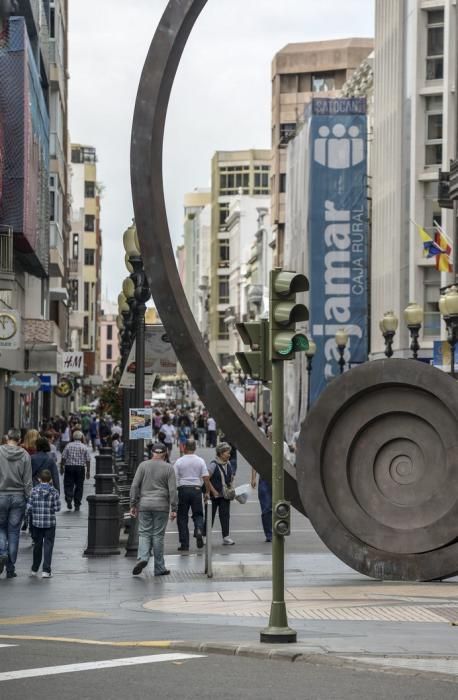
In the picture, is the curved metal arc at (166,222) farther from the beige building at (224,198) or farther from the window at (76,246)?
the beige building at (224,198)

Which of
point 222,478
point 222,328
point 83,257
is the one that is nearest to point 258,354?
point 222,478

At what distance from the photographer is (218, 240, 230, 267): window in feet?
588

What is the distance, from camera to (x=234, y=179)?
602 feet

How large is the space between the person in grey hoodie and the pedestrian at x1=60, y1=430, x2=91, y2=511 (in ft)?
43.2

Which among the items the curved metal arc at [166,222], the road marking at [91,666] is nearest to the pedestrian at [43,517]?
the curved metal arc at [166,222]

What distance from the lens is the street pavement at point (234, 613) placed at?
1209 cm

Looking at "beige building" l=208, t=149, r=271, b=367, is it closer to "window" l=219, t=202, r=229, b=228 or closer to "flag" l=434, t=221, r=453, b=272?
"window" l=219, t=202, r=229, b=228

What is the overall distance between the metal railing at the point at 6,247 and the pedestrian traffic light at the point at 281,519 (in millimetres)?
31731

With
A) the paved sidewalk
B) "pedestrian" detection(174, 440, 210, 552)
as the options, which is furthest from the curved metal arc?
"pedestrian" detection(174, 440, 210, 552)

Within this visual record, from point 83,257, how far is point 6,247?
283ft

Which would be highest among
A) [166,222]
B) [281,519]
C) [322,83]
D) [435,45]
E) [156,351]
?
[322,83]

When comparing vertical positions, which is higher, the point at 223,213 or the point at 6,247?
the point at 223,213

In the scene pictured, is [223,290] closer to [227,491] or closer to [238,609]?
[227,491]

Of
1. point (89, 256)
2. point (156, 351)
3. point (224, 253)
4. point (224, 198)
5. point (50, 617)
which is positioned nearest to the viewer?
point (50, 617)
